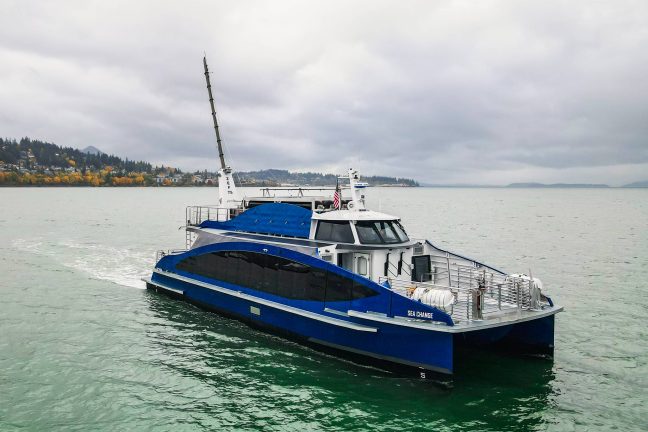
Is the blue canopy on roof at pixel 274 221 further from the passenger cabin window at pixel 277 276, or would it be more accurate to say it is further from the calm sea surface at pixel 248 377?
the calm sea surface at pixel 248 377

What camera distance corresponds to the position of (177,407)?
12.0m

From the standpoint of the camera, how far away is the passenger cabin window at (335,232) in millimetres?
15826

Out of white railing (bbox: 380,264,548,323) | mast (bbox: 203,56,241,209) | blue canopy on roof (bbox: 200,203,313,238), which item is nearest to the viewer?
white railing (bbox: 380,264,548,323)

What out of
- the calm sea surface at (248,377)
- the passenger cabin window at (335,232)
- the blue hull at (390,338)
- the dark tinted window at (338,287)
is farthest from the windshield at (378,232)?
the calm sea surface at (248,377)

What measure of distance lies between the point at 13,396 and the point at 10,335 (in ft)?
17.5

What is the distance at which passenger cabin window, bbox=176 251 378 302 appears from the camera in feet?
46.7

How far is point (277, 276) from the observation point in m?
16.3

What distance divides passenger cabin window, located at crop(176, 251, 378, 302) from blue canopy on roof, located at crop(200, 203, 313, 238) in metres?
1.44

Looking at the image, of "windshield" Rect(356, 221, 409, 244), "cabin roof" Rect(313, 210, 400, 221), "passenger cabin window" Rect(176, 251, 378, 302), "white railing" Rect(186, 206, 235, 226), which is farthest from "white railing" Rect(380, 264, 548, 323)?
"white railing" Rect(186, 206, 235, 226)

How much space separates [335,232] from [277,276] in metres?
2.39

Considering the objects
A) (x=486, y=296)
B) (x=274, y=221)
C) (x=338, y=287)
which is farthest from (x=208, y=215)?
(x=486, y=296)

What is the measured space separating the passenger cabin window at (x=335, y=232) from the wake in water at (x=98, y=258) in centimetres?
1202

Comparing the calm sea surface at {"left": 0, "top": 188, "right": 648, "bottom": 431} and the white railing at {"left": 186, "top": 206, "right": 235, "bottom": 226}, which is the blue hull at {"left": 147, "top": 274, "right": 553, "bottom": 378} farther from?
the white railing at {"left": 186, "top": 206, "right": 235, "bottom": 226}

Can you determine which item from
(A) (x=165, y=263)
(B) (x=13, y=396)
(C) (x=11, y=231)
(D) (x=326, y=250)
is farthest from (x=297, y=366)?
(C) (x=11, y=231)
